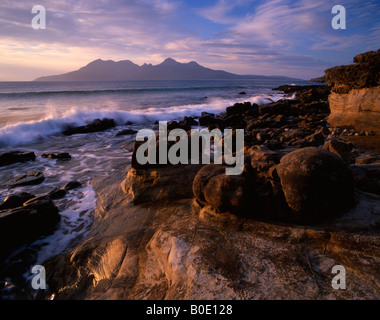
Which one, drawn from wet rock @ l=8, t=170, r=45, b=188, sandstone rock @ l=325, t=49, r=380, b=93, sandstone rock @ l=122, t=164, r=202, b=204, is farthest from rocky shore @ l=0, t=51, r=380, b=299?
sandstone rock @ l=325, t=49, r=380, b=93

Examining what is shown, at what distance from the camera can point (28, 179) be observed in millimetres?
6332

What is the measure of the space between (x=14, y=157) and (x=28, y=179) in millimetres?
2651

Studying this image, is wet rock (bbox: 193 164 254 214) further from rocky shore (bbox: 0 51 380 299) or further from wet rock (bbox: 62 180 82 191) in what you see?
wet rock (bbox: 62 180 82 191)

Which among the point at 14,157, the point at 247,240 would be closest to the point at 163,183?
the point at 247,240

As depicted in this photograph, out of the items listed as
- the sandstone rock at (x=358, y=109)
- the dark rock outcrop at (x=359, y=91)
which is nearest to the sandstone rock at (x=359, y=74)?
the dark rock outcrop at (x=359, y=91)

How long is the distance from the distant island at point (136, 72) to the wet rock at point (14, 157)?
450ft

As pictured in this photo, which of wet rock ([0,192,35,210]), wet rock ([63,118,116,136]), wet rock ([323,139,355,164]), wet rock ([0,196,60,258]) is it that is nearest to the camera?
wet rock ([0,196,60,258])

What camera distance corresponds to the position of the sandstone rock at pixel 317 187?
2602 mm

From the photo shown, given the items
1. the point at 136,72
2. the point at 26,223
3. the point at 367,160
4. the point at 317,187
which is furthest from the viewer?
the point at 136,72

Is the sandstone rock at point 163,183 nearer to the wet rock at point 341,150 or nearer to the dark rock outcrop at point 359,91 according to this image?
the wet rock at point 341,150

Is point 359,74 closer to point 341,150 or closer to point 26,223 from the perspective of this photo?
point 341,150

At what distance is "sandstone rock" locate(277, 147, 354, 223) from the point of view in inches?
102

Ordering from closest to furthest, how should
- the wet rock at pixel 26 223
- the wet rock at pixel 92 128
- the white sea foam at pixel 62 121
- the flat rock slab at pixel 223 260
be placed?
the flat rock slab at pixel 223 260
the wet rock at pixel 26 223
the white sea foam at pixel 62 121
the wet rock at pixel 92 128

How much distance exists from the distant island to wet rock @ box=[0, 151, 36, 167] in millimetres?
137192
